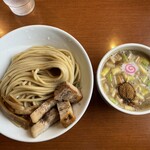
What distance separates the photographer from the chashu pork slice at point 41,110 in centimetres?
91

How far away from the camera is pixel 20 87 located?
100 cm

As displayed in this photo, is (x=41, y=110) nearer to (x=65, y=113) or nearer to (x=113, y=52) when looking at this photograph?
(x=65, y=113)

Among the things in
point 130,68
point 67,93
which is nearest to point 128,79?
point 130,68

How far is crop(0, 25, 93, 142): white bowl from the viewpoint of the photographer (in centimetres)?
90

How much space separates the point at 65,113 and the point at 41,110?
9 cm

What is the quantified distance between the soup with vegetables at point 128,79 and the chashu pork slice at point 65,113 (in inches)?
5.8

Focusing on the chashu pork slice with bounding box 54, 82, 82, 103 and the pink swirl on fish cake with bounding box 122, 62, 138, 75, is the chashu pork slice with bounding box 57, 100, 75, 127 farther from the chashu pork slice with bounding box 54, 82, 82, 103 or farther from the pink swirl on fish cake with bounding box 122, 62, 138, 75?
the pink swirl on fish cake with bounding box 122, 62, 138, 75

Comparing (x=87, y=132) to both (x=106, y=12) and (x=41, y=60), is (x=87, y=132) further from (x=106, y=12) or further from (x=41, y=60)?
(x=106, y=12)

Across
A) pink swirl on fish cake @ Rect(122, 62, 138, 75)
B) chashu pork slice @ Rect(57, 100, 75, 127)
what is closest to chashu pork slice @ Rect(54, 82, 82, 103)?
chashu pork slice @ Rect(57, 100, 75, 127)

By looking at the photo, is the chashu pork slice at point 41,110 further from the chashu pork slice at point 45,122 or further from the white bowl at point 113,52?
the white bowl at point 113,52

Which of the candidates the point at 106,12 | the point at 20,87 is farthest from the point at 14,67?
the point at 106,12

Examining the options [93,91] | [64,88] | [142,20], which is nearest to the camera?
[64,88]

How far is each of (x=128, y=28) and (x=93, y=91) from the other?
325 millimetres

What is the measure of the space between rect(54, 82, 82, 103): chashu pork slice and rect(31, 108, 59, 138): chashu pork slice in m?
0.06
